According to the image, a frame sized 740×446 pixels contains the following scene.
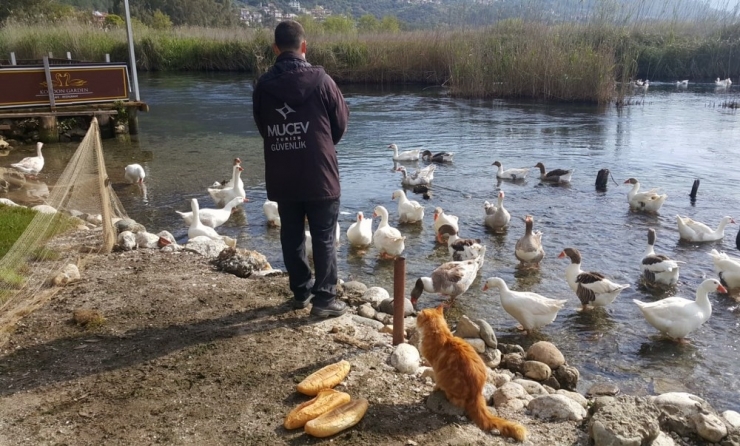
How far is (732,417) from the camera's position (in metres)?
4.69

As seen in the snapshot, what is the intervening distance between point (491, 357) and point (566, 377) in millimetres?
703

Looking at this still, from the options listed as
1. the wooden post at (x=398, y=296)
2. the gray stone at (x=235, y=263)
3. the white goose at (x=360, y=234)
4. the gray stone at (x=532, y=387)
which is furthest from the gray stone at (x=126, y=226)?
the gray stone at (x=532, y=387)

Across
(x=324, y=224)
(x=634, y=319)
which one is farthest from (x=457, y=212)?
(x=324, y=224)

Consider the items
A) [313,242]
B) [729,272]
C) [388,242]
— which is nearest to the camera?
[313,242]

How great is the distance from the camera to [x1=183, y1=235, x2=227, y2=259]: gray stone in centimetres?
761

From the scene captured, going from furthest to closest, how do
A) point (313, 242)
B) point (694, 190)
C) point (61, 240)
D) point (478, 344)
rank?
1. point (694, 190)
2. point (61, 240)
3. point (478, 344)
4. point (313, 242)

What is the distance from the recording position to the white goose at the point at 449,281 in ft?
23.6

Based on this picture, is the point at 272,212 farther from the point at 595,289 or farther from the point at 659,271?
the point at 659,271

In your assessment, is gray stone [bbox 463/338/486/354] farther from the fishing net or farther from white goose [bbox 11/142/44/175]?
white goose [bbox 11/142/44/175]

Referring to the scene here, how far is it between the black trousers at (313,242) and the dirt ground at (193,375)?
11.8 inches

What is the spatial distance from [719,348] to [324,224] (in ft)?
15.3

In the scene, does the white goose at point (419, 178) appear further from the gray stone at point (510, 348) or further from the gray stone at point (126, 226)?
the gray stone at point (510, 348)

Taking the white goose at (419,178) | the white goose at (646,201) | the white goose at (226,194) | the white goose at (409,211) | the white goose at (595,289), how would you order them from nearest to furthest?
the white goose at (595,289)
the white goose at (409,211)
the white goose at (646,201)
the white goose at (226,194)
the white goose at (419,178)

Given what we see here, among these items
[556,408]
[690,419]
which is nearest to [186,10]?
[556,408]
